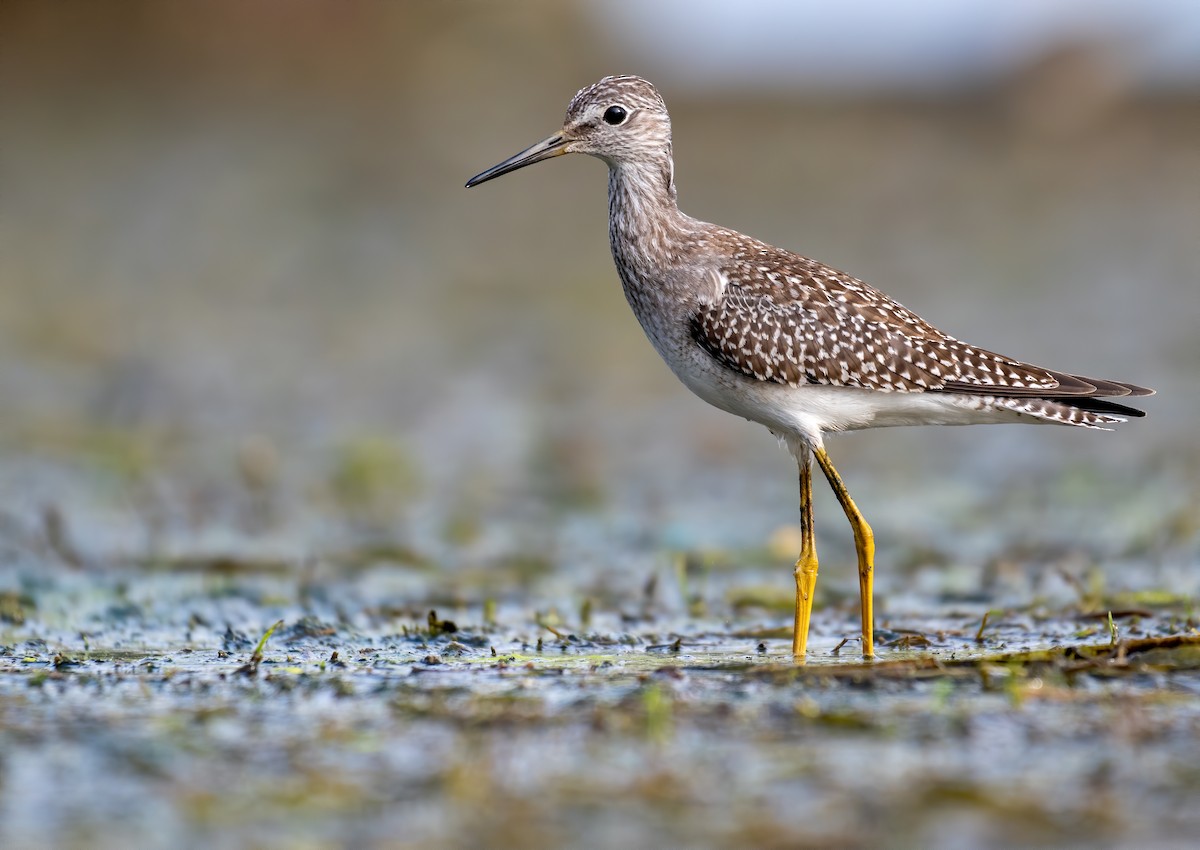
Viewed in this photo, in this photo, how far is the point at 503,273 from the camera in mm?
19094

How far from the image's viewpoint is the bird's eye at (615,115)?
8.85 m

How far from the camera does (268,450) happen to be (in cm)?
1309

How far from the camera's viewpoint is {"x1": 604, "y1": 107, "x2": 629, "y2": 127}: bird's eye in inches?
348

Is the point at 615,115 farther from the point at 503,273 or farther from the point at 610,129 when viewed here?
the point at 503,273

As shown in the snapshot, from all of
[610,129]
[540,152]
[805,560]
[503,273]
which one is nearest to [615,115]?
[610,129]

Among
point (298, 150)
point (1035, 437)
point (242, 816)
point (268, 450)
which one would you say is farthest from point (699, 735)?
point (298, 150)

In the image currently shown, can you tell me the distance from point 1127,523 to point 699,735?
652cm

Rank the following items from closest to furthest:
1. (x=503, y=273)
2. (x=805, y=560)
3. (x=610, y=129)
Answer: (x=805, y=560), (x=610, y=129), (x=503, y=273)

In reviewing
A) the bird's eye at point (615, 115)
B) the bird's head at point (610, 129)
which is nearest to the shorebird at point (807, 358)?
the bird's head at point (610, 129)

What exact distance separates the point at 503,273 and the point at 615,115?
10.3 metres

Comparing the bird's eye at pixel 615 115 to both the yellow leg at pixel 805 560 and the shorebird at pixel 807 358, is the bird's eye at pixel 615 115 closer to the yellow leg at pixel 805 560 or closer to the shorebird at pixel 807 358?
the shorebird at pixel 807 358

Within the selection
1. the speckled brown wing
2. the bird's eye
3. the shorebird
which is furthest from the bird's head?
the speckled brown wing

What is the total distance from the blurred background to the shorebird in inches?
77.7

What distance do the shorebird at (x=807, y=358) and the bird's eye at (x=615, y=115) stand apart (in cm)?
49
